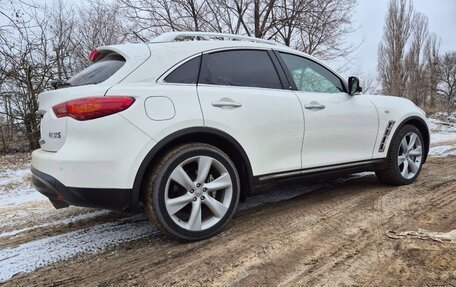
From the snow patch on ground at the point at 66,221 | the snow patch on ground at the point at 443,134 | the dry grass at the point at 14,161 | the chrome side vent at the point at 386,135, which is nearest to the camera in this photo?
the snow patch on ground at the point at 66,221

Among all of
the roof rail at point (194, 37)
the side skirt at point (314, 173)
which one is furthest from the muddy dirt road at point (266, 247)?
the roof rail at point (194, 37)

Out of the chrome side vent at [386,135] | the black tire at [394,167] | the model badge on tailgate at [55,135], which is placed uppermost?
the model badge on tailgate at [55,135]

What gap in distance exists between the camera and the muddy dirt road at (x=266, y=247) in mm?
2271

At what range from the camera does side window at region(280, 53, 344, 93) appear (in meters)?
3.60

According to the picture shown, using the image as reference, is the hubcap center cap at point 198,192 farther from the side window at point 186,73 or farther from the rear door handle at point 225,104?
the side window at point 186,73

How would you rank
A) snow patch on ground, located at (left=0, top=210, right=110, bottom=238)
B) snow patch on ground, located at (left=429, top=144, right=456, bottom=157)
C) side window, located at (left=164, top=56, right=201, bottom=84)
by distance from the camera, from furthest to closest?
1. snow patch on ground, located at (left=429, top=144, right=456, bottom=157)
2. snow patch on ground, located at (left=0, top=210, right=110, bottom=238)
3. side window, located at (left=164, top=56, right=201, bottom=84)

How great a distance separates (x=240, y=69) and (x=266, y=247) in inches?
60.8

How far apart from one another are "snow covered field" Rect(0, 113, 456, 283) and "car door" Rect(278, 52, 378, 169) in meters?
0.74

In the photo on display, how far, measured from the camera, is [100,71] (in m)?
2.90

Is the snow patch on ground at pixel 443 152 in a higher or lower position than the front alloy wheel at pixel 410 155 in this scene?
lower

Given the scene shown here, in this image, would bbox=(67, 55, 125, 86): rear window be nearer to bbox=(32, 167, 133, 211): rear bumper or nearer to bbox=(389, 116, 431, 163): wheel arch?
bbox=(32, 167, 133, 211): rear bumper


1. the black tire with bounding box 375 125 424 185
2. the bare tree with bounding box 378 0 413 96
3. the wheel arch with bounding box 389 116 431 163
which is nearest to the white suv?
the black tire with bounding box 375 125 424 185

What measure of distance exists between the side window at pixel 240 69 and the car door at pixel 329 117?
26cm

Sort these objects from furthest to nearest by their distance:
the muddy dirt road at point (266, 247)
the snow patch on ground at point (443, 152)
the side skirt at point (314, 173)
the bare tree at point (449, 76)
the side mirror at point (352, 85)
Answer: the bare tree at point (449, 76), the snow patch on ground at point (443, 152), the side mirror at point (352, 85), the side skirt at point (314, 173), the muddy dirt road at point (266, 247)
